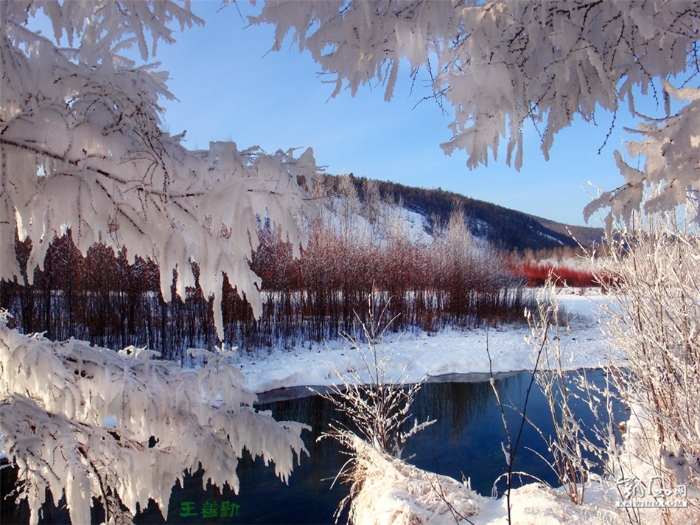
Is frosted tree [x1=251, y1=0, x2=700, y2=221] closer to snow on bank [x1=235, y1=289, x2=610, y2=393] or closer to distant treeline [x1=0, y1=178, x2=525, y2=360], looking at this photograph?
distant treeline [x1=0, y1=178, x2=525, y2=360]

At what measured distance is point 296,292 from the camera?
14586mm

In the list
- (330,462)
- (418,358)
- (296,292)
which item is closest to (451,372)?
(418,358)

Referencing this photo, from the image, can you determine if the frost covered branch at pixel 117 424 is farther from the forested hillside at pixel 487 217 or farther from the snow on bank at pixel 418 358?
the forested hillside at pixel 487 217

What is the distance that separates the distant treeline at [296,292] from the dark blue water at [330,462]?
238 cm

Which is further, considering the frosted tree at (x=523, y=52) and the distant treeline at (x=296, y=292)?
the distant treeline at (x=296, y=292)

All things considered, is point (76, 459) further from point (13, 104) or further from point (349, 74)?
point (349, 74)

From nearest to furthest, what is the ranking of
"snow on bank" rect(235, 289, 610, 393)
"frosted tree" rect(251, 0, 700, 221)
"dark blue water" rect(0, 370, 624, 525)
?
"frosted tree" rect(251, 0, 700, 221) < "dark blue water" rect(0, 370, 624, 525) < "snow on bank" rect(235, 289, 610, 393)

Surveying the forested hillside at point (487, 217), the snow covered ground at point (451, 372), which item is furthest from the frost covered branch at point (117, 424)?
the forested hillside at point (487, 217)

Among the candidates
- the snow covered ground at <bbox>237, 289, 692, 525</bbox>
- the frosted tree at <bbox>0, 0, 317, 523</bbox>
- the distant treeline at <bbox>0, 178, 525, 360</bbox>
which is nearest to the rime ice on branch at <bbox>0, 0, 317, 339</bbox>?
the frosted tree at <bbox>0, 0, 317, 523</bbox>

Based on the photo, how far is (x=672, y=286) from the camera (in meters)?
3.86

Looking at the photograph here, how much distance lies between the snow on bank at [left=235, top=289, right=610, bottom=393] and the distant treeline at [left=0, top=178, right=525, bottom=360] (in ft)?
3.10

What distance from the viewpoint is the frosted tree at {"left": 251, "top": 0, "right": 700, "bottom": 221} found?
1.28 meters

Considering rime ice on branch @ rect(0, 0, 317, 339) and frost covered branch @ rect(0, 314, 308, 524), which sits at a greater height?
rime ice on branch @ rect(0, 0, 317, 339)

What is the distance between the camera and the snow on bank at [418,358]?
35.4ft
